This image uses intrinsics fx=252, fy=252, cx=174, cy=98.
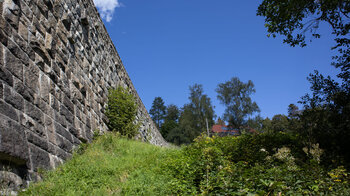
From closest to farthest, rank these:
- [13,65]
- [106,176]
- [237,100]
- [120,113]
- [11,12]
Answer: [13,65]
[11,12]
[106,176]
[120,113]
[237,100]

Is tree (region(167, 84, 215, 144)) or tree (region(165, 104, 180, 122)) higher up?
tree (region(165, 104, 180, 122))

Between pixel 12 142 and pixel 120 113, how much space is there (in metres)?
4.93

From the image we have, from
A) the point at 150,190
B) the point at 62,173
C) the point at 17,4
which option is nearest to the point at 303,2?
the point at 150,190

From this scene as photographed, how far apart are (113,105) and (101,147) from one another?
2398 mm

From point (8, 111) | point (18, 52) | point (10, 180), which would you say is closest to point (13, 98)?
point (8, 111)

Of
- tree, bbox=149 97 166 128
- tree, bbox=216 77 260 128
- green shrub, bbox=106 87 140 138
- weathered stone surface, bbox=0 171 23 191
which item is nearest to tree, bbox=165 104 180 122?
tree, bbox=149 97 166 128

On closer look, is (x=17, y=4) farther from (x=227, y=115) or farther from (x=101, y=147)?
(x=227, y=115)

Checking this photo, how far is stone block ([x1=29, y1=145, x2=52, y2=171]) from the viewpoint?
11.9 ft

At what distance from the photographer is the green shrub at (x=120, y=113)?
7852 millimetres

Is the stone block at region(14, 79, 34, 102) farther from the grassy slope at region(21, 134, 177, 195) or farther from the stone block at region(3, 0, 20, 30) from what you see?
the grassy slope at region(21, 134, 177, 195)

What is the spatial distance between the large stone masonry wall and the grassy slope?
27 centimetres

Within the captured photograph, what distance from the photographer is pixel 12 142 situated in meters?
3.17

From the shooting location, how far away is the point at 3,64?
3.30m

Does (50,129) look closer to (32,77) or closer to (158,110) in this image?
(32,77)
